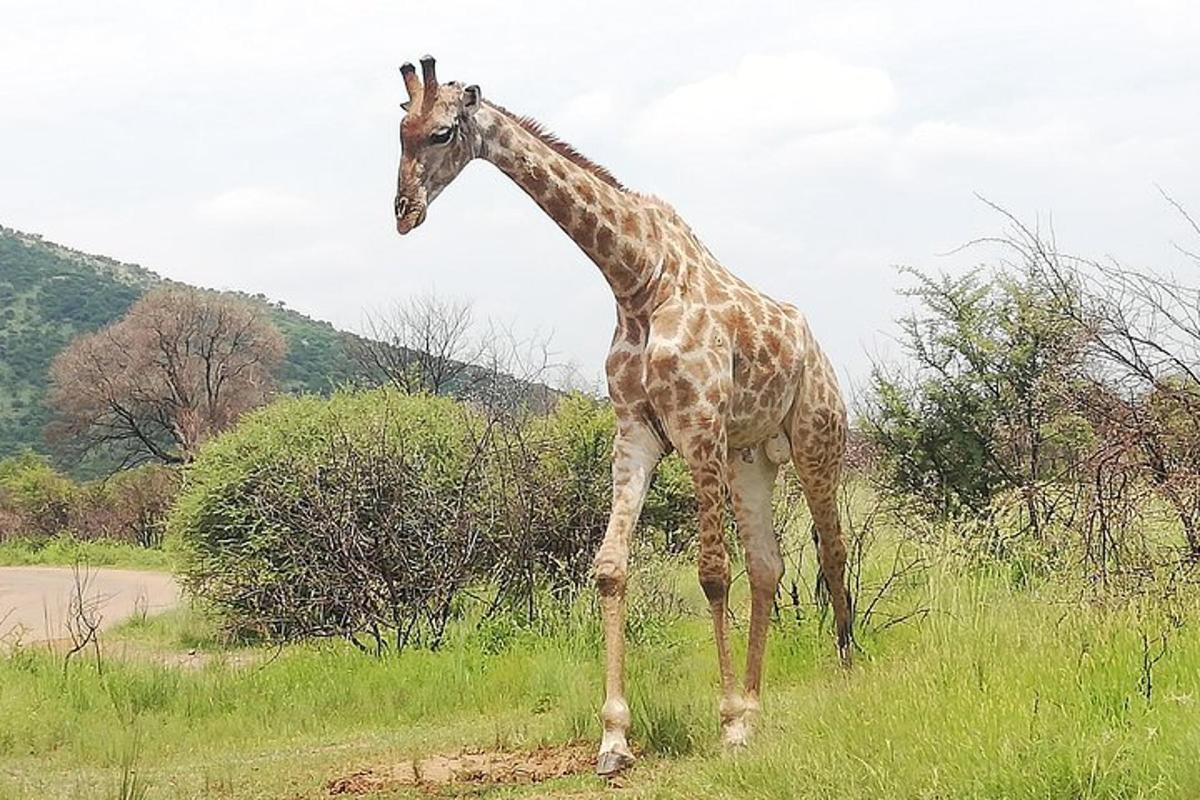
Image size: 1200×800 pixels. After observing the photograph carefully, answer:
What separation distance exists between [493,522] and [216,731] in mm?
4137

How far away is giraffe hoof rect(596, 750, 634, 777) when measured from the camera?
5238mm

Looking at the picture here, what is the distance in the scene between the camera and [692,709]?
596cm

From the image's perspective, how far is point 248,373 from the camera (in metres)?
38.3

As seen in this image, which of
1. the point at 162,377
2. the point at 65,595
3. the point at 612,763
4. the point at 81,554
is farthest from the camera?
the point at 162,377

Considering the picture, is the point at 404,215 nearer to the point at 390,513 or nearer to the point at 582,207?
the point at 582,207

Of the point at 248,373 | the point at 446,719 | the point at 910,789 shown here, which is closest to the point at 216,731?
the point at 446,719

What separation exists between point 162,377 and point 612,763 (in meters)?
34.6

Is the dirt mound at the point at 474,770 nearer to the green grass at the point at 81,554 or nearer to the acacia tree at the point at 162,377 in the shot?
the green grass at the point at 81,554

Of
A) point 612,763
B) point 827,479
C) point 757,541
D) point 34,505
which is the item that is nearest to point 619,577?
point 612,763

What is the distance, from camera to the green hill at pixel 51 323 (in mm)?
43156

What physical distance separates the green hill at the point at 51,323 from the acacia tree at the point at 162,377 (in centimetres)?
240

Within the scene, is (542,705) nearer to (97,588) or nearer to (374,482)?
(374,482)

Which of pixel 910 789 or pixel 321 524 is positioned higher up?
pixel 321 524

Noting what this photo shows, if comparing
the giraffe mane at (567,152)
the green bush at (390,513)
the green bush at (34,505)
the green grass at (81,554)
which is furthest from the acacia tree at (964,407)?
the green bush at (34,505)
